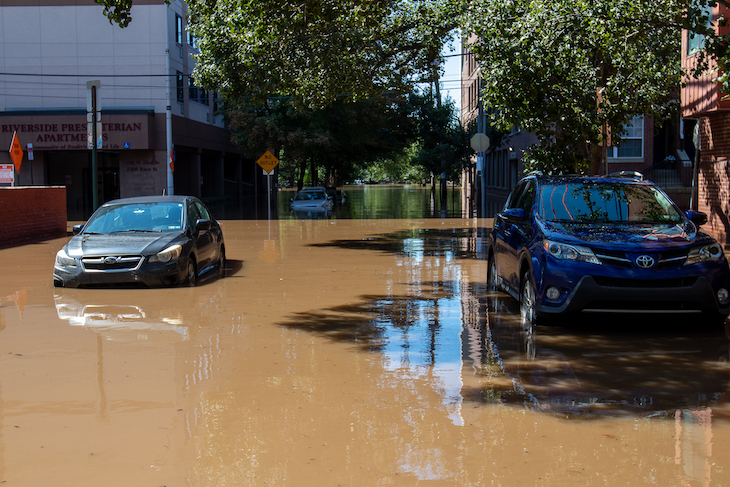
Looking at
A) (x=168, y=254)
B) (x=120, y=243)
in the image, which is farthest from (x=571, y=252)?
(x=120, y=243)

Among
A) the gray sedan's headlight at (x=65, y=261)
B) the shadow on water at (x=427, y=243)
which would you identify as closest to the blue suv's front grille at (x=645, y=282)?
the gray sedan's headlight at (x=65, y=261)

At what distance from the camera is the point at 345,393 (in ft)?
20.7

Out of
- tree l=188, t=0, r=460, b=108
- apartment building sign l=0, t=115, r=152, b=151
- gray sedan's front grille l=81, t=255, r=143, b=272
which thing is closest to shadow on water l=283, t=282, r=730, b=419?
gray sedan's front grille l=81, t=255, r=143, b=272

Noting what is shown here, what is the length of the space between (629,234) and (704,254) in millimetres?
764

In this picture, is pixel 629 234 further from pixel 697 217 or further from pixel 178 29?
pixel 178 29

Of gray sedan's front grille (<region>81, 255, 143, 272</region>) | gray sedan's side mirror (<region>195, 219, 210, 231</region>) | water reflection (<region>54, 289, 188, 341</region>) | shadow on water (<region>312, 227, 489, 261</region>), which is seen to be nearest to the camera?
water reflection (<region>54, 289, 188, 341</region>)

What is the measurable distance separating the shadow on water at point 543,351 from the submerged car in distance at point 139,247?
291 centimetres

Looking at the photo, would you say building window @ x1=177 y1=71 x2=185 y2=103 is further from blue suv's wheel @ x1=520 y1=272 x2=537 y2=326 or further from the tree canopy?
blue suv's wheel @ x1=520 y1=272 x2=537 y2=326

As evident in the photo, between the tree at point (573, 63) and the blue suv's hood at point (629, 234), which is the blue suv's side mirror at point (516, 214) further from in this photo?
the tree at point (573, 63)

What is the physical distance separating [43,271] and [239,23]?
6.14 m

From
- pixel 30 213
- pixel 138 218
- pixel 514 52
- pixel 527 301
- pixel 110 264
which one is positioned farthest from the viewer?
pixel 30 213

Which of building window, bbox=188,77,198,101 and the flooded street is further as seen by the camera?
building window, bbox=188,77,198,101

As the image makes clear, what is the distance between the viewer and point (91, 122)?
62.9 feet

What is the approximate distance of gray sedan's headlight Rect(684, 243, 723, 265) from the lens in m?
8.38
